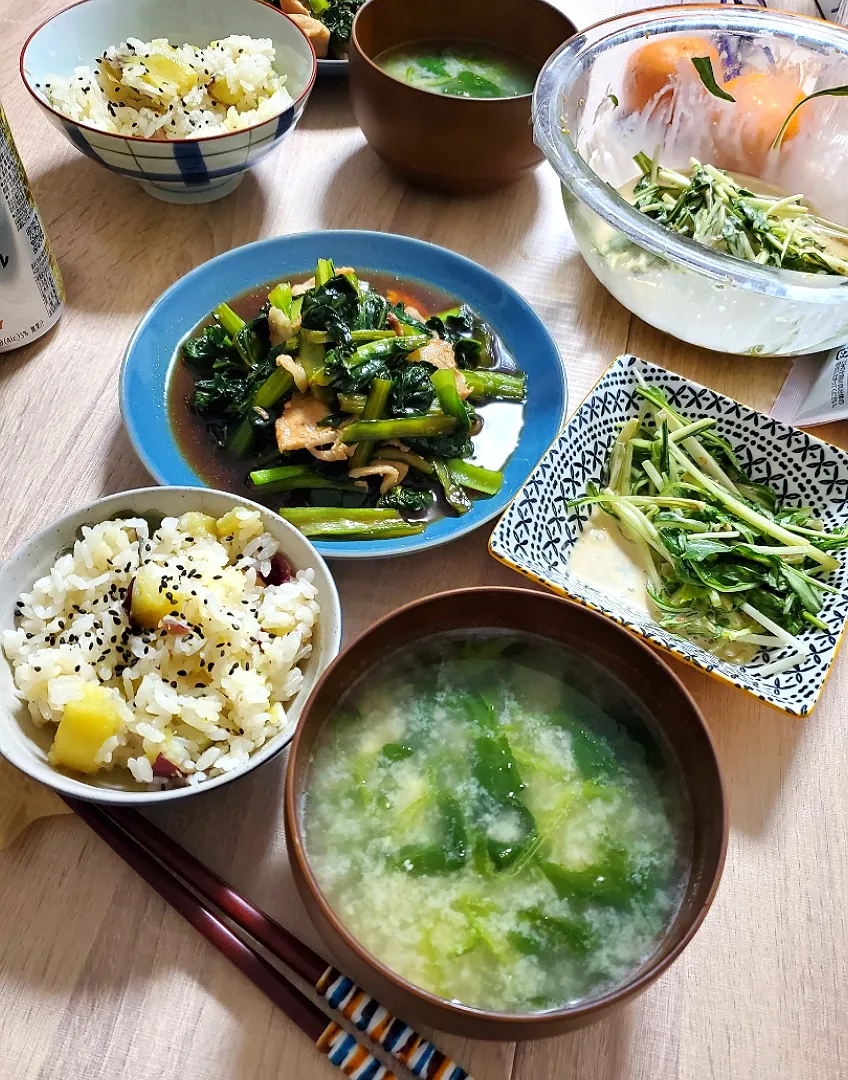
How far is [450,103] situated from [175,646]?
49.9 inches

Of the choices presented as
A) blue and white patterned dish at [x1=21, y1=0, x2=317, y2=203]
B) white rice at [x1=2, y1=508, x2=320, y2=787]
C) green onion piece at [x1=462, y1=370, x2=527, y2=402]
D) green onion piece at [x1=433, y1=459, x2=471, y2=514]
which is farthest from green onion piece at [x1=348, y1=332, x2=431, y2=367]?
blue and white patterned dish at [x1=21, y1=0, x2=317, y2=203]

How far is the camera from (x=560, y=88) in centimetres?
160

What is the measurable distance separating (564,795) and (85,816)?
584mm

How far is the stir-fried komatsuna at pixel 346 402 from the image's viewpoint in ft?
4.50

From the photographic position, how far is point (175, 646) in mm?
1014

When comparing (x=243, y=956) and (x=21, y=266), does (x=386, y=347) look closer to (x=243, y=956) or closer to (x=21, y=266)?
(x=21, y=266)

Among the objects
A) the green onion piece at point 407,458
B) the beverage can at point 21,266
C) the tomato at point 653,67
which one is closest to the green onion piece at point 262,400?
the green onion piece at point 407,458

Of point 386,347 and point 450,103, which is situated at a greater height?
point 450,103

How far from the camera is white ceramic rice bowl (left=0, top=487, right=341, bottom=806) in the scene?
905 mm

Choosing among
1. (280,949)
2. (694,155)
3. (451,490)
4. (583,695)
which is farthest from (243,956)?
(694,155)

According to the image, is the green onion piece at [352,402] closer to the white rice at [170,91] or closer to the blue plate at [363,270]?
the blue plate at [363,270]

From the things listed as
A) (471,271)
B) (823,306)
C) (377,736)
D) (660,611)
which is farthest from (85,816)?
(823,306)

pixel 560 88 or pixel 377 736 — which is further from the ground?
pixel 560 88

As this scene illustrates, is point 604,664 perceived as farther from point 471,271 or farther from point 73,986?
point 471,271
